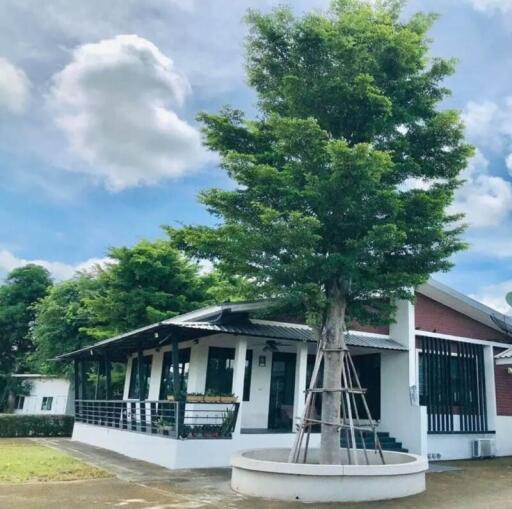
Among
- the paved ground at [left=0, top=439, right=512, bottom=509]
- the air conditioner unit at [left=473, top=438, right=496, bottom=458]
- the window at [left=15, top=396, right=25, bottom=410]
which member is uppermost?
the air conditioner unit at [left=473, top=438, right=496, bottom=458]

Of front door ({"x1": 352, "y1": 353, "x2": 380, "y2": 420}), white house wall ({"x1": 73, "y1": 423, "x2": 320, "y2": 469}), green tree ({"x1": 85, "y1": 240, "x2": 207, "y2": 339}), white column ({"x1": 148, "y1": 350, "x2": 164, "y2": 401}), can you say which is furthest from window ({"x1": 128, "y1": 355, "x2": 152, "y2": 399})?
front door ({"x1": 352, "y1": 353, "x2": 380, "y2": 420})

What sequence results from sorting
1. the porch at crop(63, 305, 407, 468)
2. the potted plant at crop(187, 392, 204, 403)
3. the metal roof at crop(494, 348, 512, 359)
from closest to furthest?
the potted plant at crop(187, 392, 204, 403) → the porch at crop(63, 305, 407, 468) → the metal roof at crop(494, 348, 512, 359)

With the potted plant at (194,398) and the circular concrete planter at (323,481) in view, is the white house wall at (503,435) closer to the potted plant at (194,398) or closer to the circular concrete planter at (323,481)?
the circular concrete planter at (323,481)

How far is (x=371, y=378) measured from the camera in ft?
50.8

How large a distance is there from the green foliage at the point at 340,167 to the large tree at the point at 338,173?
25mm

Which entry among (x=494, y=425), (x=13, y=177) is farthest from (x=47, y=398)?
(x=494, y=425)

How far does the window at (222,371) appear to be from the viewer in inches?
550

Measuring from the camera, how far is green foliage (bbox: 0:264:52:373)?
115 feet

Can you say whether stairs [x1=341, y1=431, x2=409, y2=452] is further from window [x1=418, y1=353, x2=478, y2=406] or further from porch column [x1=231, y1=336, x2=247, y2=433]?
porch column [x1=231, y1=336, x2=247, y2=433]

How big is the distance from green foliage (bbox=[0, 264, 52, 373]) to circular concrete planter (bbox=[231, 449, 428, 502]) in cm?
3128

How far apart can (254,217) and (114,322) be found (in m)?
14.4

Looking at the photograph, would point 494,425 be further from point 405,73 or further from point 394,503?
point 405,73

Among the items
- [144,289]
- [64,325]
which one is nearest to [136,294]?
[144,289]

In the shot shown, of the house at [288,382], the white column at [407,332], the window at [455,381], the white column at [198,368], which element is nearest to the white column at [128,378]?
the house at [288,382]
